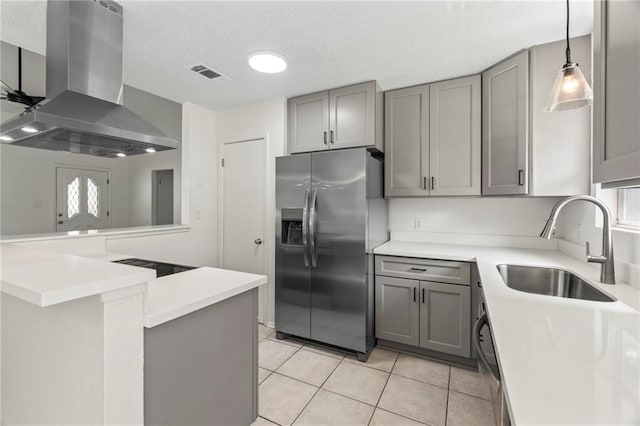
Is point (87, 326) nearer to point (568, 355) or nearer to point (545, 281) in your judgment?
point (568, 355)

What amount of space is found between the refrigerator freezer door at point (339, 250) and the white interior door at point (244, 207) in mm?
835

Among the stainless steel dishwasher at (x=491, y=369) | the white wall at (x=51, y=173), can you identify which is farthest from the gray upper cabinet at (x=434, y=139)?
the white wall at (x=51, y=173)

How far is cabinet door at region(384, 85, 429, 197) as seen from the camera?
8.71 feet

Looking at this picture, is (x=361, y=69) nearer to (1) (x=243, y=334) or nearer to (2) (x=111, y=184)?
(1) (x=243, y=334)

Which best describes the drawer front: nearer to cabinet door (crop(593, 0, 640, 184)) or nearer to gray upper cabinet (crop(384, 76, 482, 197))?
gray upper cabinet (crop(384, 76, 482, 197))

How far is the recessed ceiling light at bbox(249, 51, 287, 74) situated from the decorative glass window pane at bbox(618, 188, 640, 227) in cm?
241

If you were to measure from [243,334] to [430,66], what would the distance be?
239 centimetres

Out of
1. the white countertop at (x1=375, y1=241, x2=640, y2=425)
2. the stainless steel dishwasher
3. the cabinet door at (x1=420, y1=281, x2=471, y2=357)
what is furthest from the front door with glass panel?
the white countertop at (x1=375, y1=241, x2=640, y2=425)

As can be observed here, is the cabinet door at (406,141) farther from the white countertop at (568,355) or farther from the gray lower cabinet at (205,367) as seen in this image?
the gray lower cabinet at (205,367)

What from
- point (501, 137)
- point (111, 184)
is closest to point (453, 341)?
point (501, 137)

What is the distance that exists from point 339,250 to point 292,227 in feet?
1.80

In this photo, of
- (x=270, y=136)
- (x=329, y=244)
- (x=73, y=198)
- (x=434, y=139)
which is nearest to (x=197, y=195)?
(x=270, y=136)

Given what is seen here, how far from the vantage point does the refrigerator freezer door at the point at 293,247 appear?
2.70 m

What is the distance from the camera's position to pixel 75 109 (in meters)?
1.46
